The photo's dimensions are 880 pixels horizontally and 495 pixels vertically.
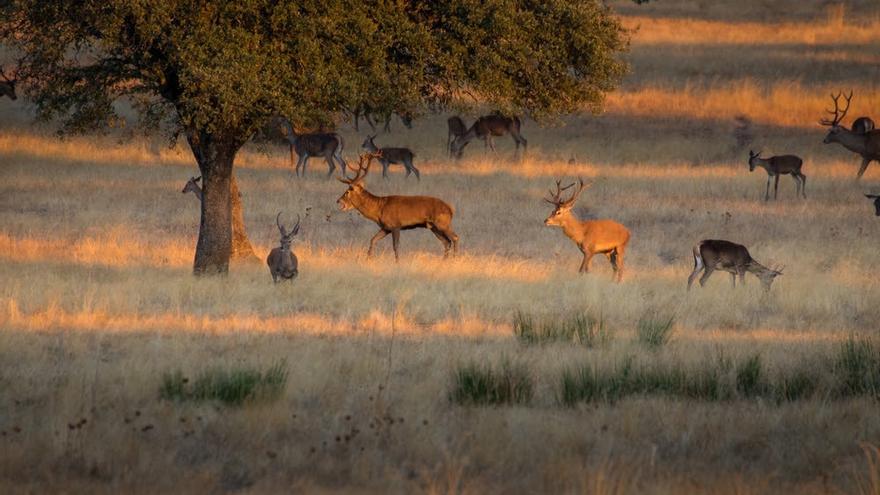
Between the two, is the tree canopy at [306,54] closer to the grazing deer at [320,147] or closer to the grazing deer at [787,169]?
the grazing deer at [787,169]

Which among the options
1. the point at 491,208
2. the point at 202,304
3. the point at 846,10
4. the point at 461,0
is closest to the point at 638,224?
the point at 491,208

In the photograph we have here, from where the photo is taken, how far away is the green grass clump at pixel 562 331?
12.4 meters

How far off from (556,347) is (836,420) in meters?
3.42

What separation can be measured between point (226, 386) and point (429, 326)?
14.3 feet

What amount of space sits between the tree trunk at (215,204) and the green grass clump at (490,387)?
8.20m

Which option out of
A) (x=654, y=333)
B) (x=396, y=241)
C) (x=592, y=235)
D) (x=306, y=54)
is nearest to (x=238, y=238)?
(x=396, y=241)

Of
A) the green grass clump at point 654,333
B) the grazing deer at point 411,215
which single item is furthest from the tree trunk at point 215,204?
the green grass clump at point 654,333

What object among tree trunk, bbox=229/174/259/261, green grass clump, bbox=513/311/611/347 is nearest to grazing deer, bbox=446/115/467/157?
tree trunk, bbox=229/174/259/261

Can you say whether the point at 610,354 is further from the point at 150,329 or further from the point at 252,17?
the point at 252,17

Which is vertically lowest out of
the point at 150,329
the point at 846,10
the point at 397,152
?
the point at 150,329

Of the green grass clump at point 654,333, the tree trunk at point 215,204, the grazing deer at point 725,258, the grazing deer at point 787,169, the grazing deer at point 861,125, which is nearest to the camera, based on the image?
the green grass clump at point 654,333

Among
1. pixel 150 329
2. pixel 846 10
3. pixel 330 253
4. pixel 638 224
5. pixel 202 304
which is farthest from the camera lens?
pixel 846 10

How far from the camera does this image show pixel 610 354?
11.4m

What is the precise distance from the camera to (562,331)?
12.6 m
